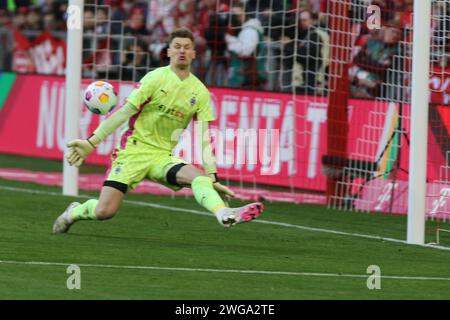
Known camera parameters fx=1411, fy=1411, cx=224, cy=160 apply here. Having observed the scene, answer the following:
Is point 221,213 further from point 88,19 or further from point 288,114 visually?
point 88,19

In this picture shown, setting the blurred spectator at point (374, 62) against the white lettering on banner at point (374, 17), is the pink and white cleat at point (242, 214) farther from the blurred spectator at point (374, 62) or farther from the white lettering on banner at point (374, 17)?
the blurred spectator at point (374, 62)

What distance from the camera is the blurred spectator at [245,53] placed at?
66.3 feet

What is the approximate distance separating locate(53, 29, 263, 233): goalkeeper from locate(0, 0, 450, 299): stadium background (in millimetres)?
595

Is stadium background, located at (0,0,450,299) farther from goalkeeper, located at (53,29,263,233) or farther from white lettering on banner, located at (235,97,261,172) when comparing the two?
goalkeeper, located at (53,29,263,233)

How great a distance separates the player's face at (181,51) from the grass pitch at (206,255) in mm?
1713

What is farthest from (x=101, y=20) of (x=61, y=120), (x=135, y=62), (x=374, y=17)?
(x=374, y=17)

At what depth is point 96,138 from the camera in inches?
498

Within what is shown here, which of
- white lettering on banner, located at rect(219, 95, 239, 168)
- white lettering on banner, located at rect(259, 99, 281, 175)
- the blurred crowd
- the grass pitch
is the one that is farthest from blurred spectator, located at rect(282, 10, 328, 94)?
the grass pitch

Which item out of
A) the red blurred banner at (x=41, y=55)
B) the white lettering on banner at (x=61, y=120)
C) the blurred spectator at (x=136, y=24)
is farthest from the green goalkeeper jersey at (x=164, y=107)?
the red blurred banner at (x=41, y=55)

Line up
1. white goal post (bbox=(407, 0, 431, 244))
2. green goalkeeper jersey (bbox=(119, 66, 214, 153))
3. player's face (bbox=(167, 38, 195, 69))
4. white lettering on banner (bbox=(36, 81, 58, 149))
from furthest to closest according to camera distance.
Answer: white lettering on banner (bbox=(36, 81, 58, 149))
white goal post (bbox=(407, 0, 431, 244))
green goalkeeper jersey (bbox=(119, 66, 214, 153))
player's face (bbox=(167, 38, 195, 69))

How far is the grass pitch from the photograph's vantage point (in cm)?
1036

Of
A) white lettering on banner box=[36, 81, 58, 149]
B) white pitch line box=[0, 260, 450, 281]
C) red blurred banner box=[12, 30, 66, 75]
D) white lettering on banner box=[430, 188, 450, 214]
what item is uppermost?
red blurred banner box=[12, 30, 66, 75]

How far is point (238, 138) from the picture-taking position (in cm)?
1919

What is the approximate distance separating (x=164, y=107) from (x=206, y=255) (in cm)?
145
